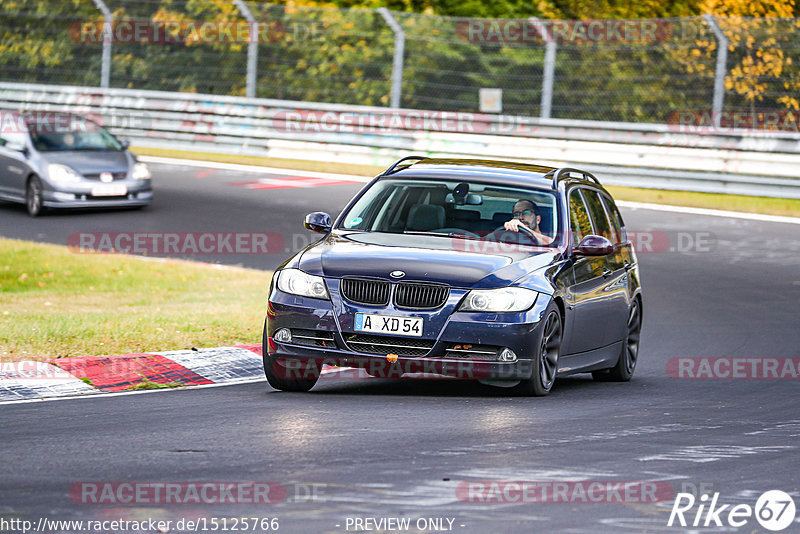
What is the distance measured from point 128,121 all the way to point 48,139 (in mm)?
7655

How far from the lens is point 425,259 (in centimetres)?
943

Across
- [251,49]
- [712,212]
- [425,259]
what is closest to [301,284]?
[425,259]

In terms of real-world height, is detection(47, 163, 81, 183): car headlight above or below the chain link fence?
below

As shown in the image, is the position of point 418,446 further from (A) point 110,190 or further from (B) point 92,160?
(B) point 92,160

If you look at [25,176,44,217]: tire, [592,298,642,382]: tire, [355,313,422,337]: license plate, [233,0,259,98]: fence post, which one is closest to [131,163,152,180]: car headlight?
[25,176,44,217]: tire

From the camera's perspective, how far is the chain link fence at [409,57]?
23.4 m

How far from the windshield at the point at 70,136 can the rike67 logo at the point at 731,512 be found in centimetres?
1723

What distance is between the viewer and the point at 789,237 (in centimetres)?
2005

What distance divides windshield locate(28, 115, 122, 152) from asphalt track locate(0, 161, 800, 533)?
1231 centimetres

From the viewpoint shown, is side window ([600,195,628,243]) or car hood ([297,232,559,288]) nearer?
car hood ([297,232,559,288])

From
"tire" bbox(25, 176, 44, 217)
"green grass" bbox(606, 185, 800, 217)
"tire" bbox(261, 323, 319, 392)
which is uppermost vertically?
"tire" bbox(261, 323, 319, 392)

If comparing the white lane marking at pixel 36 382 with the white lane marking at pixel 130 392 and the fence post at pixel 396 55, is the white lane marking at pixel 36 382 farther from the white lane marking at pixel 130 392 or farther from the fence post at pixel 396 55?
the fence post at pixel 396 55

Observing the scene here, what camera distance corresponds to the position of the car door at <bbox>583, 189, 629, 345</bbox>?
36.3 ft

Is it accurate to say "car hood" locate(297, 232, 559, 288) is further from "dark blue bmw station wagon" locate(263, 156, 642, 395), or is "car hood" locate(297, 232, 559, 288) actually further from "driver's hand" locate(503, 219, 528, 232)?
"driver's hand" locate(503, 219, 528, 232)
